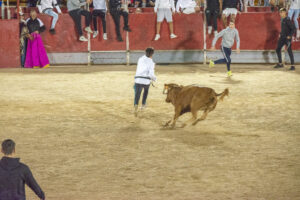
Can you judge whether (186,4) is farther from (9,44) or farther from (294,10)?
(9,44)

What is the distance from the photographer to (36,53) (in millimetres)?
19375

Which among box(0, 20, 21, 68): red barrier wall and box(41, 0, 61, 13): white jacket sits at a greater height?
box(41, 0, 61, 13): white jacket

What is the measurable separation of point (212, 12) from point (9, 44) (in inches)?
270

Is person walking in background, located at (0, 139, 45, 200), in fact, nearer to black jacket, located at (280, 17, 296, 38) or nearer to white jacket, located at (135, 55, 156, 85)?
white jacket, located at (135, 55, 156, 85)

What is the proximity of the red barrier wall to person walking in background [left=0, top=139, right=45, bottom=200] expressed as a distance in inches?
607

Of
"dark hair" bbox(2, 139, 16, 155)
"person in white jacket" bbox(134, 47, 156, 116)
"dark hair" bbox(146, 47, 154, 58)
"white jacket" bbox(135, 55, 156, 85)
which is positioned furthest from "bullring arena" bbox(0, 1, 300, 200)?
"dark hair" bbox(2, 139, 16, 155)

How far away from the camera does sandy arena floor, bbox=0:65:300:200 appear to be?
6.84 meters

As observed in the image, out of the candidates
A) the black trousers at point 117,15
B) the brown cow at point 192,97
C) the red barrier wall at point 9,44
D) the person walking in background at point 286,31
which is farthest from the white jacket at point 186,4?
the brown cow at point 192,97

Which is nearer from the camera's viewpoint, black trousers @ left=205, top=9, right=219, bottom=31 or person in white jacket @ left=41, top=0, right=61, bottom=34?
black trousers @ left=205, top=9, right=219, bottom=31

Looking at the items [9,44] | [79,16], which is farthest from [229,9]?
[9,44]

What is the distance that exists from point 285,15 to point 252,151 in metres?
9.74

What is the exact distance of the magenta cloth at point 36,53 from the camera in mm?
19219

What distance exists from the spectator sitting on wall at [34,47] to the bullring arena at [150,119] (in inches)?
19.1

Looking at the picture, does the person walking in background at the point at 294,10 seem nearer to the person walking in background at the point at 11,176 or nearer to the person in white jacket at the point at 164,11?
the person in white jacket at the point at 164,11
